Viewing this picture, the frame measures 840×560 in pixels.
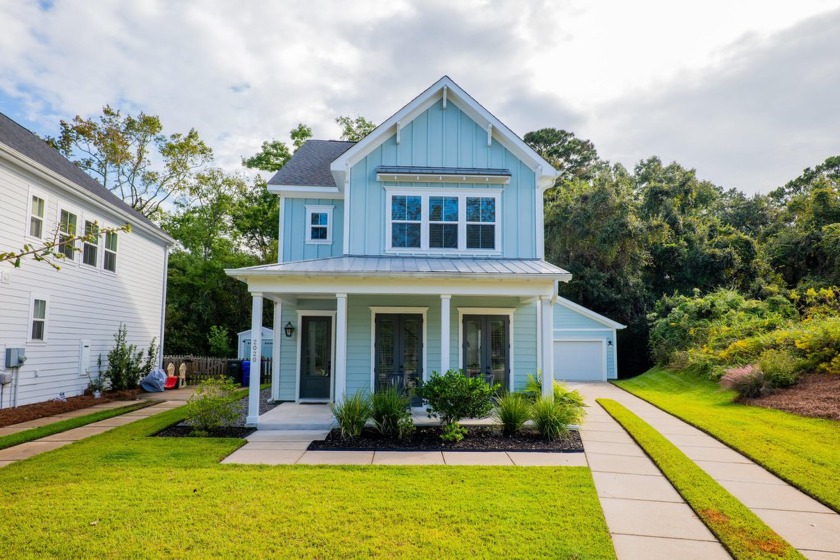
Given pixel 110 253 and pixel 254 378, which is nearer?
pixel 254 378

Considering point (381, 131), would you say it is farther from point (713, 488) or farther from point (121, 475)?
point (713, 488)

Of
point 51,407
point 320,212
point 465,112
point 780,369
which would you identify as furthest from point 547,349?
point 51,407

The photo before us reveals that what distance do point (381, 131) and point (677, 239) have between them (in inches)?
754

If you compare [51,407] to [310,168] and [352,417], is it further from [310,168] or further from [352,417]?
[310,168]

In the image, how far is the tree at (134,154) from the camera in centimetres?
2512

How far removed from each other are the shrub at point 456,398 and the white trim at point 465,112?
18.6ft

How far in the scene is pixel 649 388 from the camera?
53.2 feet

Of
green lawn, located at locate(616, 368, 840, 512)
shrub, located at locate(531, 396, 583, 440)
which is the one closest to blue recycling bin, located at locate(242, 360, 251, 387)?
shrub, located at locate(531, 396, 583, 440)

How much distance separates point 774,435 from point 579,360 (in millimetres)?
11655

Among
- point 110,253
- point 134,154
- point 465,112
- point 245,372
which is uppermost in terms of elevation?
point 134,154

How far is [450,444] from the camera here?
7.99m

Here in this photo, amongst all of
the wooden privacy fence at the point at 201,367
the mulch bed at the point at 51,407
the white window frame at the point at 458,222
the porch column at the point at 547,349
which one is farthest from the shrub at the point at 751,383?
the mulch bed at the point at 51,407

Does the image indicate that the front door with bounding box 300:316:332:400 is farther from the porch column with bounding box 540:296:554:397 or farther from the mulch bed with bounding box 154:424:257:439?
the porch column with bounding box 540:296:554:397

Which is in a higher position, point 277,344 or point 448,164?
point 448,164
